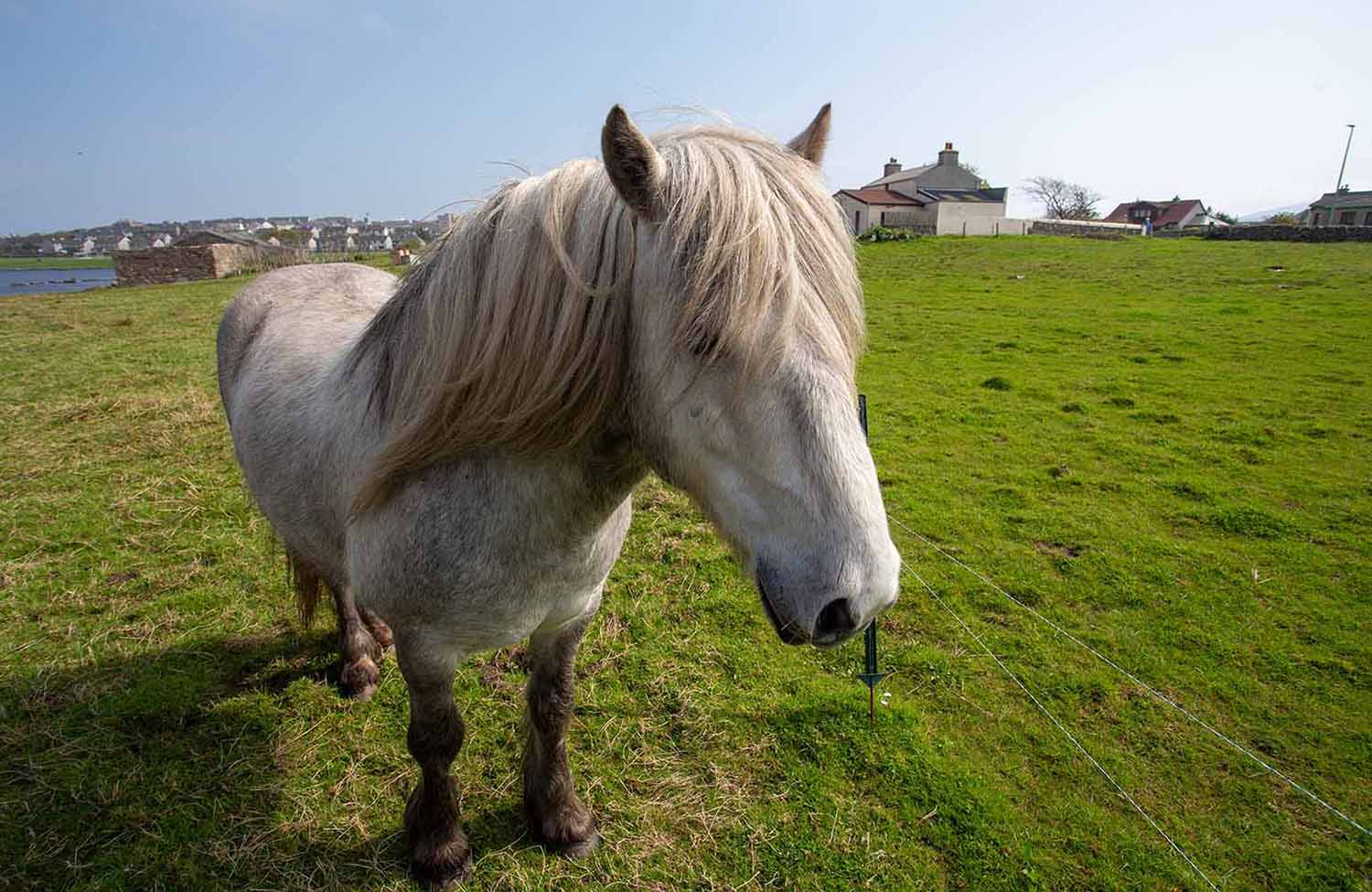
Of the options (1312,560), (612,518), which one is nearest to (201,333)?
(612,518)

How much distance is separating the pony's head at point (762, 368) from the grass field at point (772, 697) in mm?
1815

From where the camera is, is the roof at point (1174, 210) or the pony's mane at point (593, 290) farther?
the roof at point (1174, 210)

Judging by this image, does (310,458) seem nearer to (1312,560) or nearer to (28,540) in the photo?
(28,540)

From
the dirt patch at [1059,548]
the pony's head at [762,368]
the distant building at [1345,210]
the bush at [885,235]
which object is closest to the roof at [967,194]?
the bush at [885,235]

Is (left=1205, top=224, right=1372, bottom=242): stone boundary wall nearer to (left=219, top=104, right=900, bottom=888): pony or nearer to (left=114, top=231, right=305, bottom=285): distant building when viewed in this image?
(left=219, top=104, right=900, bottom=888): pony

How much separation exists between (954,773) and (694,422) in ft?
8.02

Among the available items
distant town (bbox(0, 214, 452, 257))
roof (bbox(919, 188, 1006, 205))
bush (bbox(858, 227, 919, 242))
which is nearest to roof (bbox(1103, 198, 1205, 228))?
roof (bbox(919, 188, 1006, 205))

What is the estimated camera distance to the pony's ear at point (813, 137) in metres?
1.66

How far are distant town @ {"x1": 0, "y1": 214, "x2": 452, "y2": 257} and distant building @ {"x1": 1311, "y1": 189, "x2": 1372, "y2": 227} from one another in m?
66.9

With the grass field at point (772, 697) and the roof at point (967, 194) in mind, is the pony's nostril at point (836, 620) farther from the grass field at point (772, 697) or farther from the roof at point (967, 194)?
the roof at point (967, 194)

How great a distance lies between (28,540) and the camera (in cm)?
455

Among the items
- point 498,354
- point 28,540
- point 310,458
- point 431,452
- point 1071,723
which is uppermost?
point 498,354

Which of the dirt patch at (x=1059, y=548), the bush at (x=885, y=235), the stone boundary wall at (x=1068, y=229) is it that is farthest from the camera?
the stone boundary wall at (x=1068, y=229)

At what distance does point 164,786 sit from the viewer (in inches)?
108
